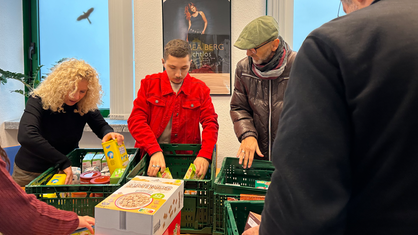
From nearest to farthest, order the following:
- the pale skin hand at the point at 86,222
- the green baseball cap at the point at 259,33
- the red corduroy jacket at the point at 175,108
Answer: the pale skin hand at the point at 86,222, the green baseball cap at the point at 259,33, the red corduroy jacket at the point at 175,108

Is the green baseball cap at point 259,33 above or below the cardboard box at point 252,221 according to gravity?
above

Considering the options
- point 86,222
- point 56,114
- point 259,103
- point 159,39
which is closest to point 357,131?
point 86,222

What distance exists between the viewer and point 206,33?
9.03 feet

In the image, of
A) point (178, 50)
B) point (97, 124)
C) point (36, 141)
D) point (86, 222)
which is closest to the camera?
point (86, 222)

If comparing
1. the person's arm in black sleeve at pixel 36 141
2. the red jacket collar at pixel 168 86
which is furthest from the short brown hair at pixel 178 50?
the person's arm in black sleeve at pixel 36 141

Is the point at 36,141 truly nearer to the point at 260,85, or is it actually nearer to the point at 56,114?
the point at 56,114

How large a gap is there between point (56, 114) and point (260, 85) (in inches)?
46.9

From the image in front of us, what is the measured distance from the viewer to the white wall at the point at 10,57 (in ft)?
9.20

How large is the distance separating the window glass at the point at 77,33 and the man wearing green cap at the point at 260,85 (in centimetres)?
203

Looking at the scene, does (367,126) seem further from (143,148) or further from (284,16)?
(284,16)

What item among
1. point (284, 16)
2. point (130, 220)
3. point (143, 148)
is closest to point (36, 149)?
point (143, 148)

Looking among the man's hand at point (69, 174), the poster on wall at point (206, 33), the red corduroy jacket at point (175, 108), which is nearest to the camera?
the man's hand at point (69, 174)

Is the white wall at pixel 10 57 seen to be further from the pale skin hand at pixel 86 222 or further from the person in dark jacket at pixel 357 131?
the person in dark jacket at pixel 357 131

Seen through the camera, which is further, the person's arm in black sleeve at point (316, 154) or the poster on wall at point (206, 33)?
the poster on wall at point (206, 33)
